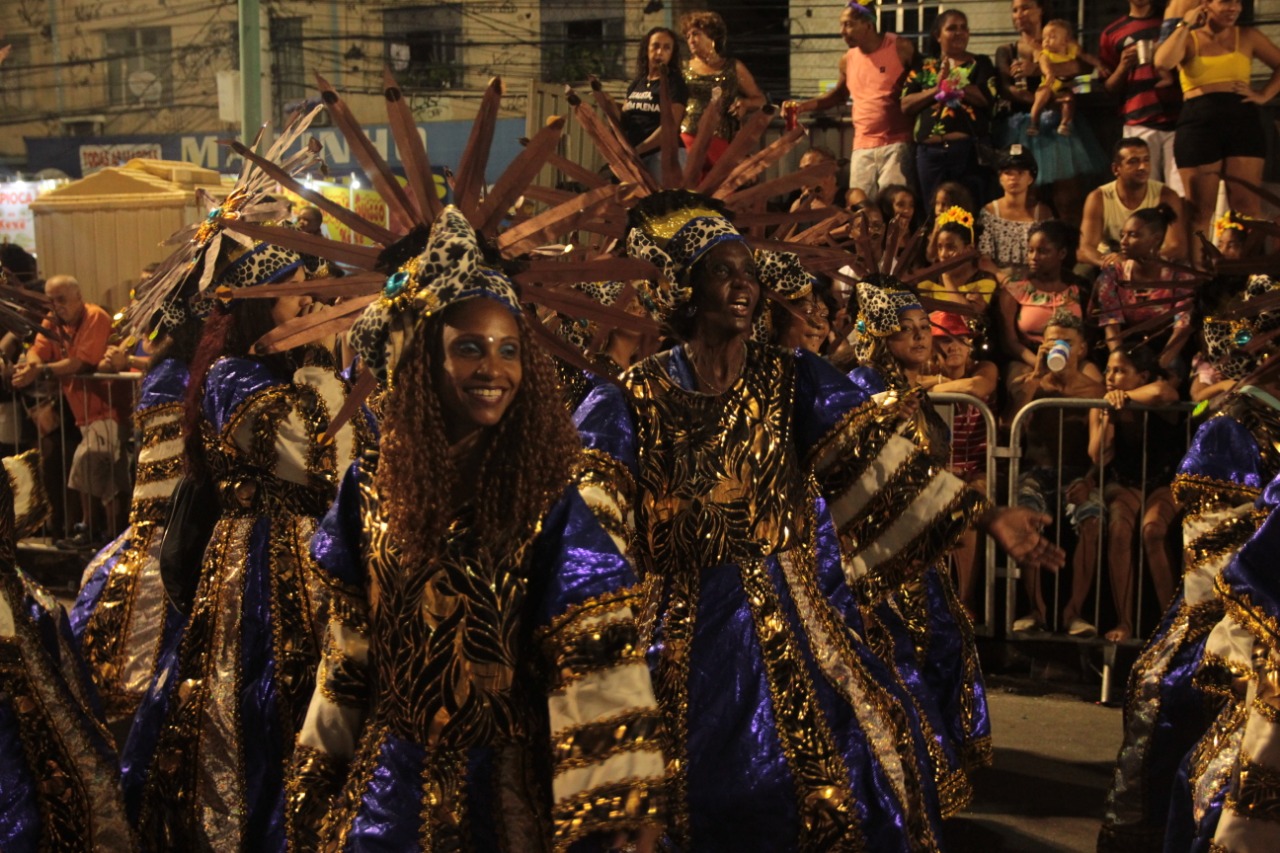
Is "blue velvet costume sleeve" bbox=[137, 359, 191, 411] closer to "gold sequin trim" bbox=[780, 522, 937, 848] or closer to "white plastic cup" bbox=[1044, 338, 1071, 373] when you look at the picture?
"gold sequin trim" bbox=[780, 522, 937, 848]

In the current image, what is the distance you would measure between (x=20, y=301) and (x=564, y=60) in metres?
21.3

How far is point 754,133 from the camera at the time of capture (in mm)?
4422

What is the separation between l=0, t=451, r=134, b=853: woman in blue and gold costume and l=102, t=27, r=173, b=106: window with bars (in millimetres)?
27260

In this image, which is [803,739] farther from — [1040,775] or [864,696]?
[1040,775]

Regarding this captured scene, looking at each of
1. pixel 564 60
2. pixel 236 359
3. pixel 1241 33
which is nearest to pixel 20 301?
pixel 236 359

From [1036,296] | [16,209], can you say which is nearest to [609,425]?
[1036,296]

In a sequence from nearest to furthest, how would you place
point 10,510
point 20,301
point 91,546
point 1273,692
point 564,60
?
point 1273,692 → point 10,510 → point 20,301 → point 91,546 → point 564,60

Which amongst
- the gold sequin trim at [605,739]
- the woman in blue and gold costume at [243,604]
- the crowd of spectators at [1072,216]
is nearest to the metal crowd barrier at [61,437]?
the crowd of spectators at [1072,216]

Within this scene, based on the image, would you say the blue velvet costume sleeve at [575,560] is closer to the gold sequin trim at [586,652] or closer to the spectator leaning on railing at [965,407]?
the gold sequin trim at [586,652]

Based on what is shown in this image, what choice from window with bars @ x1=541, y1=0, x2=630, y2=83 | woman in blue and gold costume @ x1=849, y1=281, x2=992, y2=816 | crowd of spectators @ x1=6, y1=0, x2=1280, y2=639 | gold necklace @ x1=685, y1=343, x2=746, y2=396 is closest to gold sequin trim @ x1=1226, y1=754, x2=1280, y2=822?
gold necklace @ x1=685, y1=343, x2=746, y2=396

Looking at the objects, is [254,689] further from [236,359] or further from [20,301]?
[20,301]

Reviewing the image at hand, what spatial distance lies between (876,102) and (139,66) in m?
22.9

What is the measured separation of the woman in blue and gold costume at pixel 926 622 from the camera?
5.41 metres

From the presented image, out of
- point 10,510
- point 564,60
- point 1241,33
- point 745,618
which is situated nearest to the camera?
point 745,618
